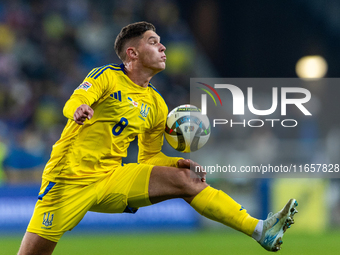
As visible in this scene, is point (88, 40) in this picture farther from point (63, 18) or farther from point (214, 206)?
point (214, 206)

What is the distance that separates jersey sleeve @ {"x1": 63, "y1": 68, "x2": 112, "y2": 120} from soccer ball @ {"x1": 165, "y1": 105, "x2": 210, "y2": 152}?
2.44ft

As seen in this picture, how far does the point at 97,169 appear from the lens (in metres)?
4.46

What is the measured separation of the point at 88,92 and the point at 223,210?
151cm

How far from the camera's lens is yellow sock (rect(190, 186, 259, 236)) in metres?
4.07

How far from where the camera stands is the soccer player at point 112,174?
164 inches

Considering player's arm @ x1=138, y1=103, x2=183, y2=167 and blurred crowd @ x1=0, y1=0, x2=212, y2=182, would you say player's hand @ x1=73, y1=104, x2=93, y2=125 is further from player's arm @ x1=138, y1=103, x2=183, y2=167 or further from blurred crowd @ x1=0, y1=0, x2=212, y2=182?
blurred crowd @ x1=0, y1=0, x2=212, y2=182

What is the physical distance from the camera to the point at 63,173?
4.38m

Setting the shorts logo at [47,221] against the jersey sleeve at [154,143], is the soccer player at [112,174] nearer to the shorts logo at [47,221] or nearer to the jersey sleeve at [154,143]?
the shorts logo at [47,221]

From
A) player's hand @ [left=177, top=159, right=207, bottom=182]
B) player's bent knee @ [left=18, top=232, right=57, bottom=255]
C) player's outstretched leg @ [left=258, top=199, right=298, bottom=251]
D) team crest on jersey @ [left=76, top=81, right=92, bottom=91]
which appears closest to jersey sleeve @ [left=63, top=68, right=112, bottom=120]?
team crest on jersey @ [left=76, top=81, right=92, bottom=91]

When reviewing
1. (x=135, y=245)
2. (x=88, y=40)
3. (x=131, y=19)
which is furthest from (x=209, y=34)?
(x=135, y=245)

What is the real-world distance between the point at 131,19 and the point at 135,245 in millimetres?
7317

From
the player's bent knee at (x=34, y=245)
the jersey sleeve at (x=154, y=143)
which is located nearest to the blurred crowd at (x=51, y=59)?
the jersey sleeve at (x=154, y=143)

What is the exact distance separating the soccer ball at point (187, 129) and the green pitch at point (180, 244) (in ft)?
9.49

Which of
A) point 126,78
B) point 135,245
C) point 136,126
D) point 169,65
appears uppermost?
point 169,65
